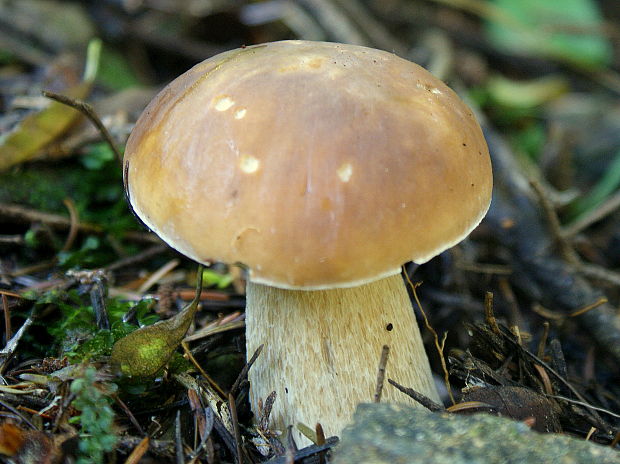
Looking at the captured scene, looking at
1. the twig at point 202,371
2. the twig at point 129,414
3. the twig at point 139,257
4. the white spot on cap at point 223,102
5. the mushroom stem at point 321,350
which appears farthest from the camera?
the twig at point 139,257

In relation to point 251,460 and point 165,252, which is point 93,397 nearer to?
point 251,460

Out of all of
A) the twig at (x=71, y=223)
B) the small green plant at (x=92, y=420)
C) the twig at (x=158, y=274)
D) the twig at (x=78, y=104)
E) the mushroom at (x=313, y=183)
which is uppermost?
the mushroom at (x=313, y=183)

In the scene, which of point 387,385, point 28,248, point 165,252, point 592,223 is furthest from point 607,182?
point 28,248

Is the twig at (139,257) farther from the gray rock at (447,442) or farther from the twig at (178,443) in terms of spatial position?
the gray rock at (447,442)

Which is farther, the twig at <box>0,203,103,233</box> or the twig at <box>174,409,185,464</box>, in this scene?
the twig at <box>0,203,103,233</box>

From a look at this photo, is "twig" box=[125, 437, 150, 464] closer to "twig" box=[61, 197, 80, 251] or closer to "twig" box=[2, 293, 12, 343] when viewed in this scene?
"twig" box=[2, 293, 12, 343]

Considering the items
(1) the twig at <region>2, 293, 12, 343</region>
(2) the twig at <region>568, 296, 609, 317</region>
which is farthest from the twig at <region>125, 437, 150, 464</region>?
(2) the twig at <region>568, 296, 609, 317</region>

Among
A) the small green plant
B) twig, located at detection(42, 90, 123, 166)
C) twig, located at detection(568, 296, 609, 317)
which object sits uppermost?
twig, located at detection(42, 90, 123, 166)

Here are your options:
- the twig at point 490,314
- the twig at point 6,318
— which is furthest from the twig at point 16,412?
the twig at point 490,314
